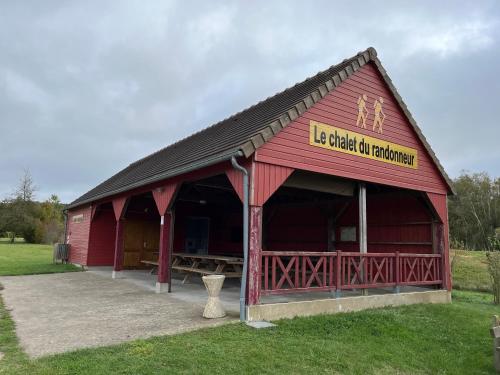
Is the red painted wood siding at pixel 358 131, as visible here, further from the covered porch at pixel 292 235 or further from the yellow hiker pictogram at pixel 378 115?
the covered porch at pixel 292 235

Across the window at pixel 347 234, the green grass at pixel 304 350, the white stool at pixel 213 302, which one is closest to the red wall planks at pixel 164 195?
the white stool at pixel 213 302

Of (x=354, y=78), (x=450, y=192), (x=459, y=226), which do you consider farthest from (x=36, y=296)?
(x=459, y=226)

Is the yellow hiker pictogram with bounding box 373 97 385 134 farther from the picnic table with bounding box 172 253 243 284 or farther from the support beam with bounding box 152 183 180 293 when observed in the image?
the support beam with bounding box 152 183 180 293

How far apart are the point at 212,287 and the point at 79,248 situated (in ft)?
40.2

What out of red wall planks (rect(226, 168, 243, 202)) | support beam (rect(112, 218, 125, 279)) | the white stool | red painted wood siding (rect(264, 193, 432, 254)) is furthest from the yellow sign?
support beam (rect(112, 218, 125, 279))

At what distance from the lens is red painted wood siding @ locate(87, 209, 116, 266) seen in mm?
15562

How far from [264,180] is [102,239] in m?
→ 11.0

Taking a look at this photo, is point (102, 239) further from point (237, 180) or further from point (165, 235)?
point (237, 180)

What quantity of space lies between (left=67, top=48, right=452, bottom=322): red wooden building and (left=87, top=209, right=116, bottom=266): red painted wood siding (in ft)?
0.27

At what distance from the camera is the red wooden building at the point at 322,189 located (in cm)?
693

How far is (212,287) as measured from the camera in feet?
20.9

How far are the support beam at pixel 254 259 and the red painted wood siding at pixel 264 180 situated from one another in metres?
0.18

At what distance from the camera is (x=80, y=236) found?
55.6ft

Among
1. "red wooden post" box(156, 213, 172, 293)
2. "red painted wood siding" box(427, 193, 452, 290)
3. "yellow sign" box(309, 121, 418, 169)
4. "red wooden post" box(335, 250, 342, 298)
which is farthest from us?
"red painted wood siding" box(427, 193, 452, 290)
